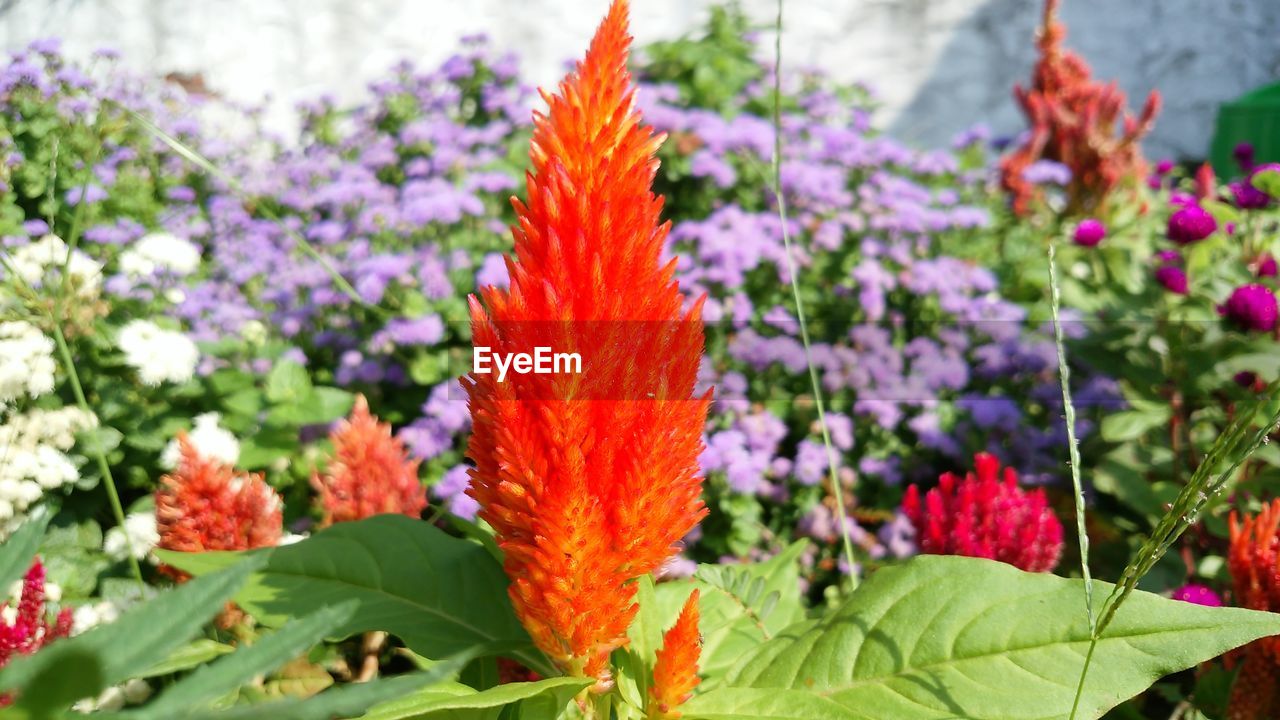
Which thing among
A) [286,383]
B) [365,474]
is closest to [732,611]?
[365,474]

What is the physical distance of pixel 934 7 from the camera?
5965mm

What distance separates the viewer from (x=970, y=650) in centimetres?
102

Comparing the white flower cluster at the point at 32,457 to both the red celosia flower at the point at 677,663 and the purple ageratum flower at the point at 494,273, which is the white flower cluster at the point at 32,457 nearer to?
the purple ageratum flower at the point at 494,273

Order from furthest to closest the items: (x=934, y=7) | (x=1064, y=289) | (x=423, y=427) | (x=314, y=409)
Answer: (x=934, y=7)
(x=1064, y=289)
(x=423, y=427)
(x=314, y=409)

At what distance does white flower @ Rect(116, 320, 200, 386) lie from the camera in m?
1.95

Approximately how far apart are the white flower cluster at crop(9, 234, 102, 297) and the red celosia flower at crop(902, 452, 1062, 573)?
1.68 meters

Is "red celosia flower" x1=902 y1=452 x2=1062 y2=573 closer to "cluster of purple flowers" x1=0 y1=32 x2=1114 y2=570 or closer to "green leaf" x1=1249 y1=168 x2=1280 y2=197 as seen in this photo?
"cluster of purple flowers" x1=0 y1=32 x2=1114 y2=570

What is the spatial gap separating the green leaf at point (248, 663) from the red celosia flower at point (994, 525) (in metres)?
1.05

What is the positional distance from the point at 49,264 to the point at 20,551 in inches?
67.9

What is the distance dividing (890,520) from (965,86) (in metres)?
4.67

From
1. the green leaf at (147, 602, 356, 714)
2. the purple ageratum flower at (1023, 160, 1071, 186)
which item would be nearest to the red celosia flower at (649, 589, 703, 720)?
the green leaf at (147, 602, 356, 714)

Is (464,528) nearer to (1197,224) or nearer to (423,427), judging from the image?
(423,427)

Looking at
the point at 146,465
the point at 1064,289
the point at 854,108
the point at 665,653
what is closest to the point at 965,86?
the point at 854,108

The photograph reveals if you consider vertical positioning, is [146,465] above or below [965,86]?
below
